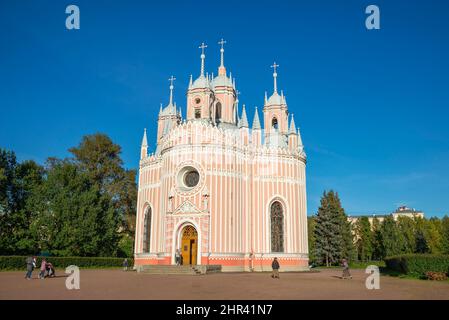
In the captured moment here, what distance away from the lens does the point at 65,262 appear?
132 ft

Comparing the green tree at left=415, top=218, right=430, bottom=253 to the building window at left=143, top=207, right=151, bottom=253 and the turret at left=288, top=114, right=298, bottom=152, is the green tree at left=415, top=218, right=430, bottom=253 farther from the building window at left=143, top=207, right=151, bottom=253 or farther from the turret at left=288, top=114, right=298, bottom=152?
the building window at left=143, top=207, right=151, bottom=253

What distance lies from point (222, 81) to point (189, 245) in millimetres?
20275

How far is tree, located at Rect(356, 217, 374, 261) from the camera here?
79.7m

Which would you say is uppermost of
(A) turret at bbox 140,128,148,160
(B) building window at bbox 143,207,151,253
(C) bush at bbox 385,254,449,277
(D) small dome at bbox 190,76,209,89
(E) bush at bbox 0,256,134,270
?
(D) small dome at bbox 190,76,209,89

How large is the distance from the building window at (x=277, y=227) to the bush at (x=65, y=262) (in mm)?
19060

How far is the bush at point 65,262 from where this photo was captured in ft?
113

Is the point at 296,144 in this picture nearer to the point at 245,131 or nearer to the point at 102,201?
the point at 245,131

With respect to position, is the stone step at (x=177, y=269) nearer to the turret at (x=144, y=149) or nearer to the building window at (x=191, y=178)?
the building window at (x=191, y=178)

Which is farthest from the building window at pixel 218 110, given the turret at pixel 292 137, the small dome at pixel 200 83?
the turret at pixel 292 137

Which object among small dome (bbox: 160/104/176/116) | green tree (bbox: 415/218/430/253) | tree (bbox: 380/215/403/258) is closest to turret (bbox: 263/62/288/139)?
small dome (bbox: 160/104/176/116)

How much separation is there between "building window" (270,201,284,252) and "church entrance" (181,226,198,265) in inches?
324
